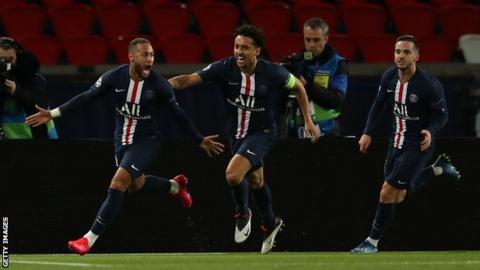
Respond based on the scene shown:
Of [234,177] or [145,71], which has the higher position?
[145,71]

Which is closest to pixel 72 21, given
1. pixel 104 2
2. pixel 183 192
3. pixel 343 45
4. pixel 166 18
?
pixel 104 2

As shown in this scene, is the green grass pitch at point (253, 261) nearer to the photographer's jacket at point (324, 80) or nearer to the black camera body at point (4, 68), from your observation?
the photographer's jacket at point (324, 80)

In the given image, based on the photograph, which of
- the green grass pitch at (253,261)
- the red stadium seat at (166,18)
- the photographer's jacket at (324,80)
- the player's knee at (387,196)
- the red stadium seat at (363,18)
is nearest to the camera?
the green grass pitch at (253,261)

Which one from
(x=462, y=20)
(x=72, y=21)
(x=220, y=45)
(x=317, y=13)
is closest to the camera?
(x=220, y=45)

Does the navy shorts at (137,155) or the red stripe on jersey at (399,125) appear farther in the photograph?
the red stripe on jersey at (399,125)

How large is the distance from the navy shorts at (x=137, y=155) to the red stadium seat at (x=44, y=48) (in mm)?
4189

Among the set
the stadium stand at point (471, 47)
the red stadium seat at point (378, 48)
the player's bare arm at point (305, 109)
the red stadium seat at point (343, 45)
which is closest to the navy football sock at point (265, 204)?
the player's bare arm at point (305, 109)

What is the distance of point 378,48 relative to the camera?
52.3 feet

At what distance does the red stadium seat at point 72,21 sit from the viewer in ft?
51.5

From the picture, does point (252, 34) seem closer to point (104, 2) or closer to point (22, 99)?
point (22, 99)

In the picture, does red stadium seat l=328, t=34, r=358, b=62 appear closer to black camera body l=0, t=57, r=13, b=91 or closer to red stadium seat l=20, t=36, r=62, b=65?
red stadium seat l=20, t=36, r=62, b=65

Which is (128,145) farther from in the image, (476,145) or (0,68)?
(476,145)

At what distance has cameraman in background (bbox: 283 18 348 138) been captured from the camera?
1220 cm

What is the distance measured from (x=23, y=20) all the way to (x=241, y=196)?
5.16 metres
